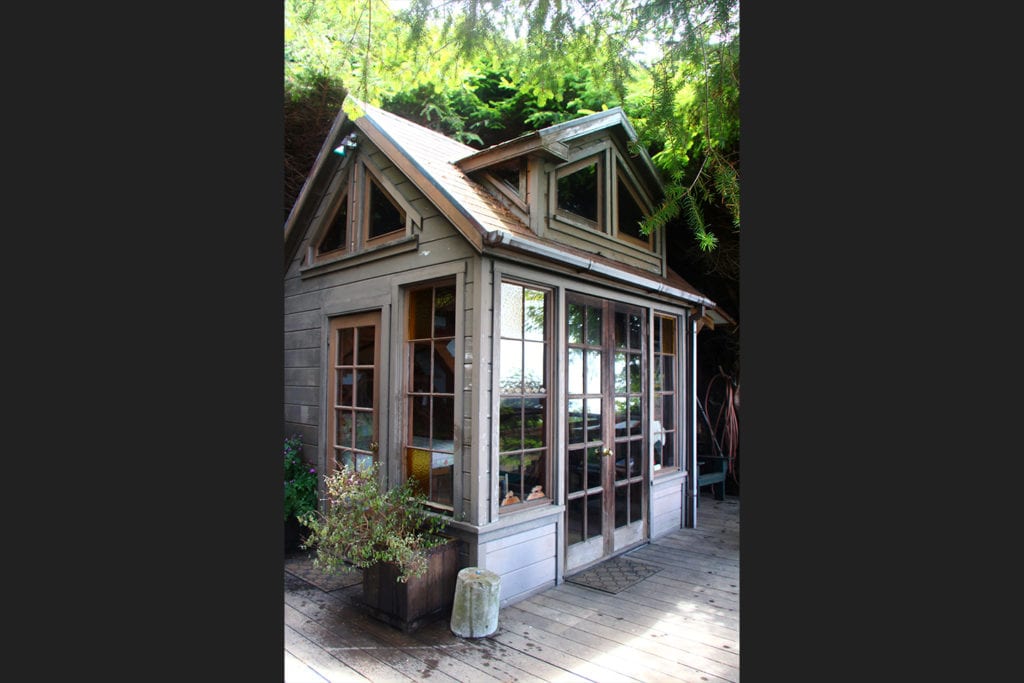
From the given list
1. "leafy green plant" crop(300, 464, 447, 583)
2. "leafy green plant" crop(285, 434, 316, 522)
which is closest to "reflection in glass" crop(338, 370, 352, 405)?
"leafy green plant" crop(285, 434, 316, 522)

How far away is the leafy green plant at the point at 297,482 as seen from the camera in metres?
3.74

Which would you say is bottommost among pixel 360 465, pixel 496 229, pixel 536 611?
pixel 536 611

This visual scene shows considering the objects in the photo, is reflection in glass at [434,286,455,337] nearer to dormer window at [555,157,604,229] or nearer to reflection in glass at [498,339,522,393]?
reflection in glass at [498,339,522,393]

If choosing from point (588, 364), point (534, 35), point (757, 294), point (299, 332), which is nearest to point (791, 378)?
point (757, 294)

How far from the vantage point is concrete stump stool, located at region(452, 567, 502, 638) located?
101 inches

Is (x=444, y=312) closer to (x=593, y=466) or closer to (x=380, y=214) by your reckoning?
(x=380, y=214)

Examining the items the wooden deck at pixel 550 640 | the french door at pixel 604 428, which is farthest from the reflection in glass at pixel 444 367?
the wooden deck at pixel 550 640

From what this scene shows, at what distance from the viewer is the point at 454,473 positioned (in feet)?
9.61

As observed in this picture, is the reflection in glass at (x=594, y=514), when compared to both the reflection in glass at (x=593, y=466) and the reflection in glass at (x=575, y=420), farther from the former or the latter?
the reflection in glass at (x=575, y=420)

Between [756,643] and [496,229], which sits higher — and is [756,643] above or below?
below

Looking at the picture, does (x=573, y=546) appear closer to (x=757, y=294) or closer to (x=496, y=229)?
(x=496, y=229)

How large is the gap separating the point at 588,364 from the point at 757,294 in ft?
9.59

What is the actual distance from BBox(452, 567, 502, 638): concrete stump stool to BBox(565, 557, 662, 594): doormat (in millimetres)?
841

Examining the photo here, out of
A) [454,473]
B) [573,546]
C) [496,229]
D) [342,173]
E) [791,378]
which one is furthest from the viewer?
[342,173]
